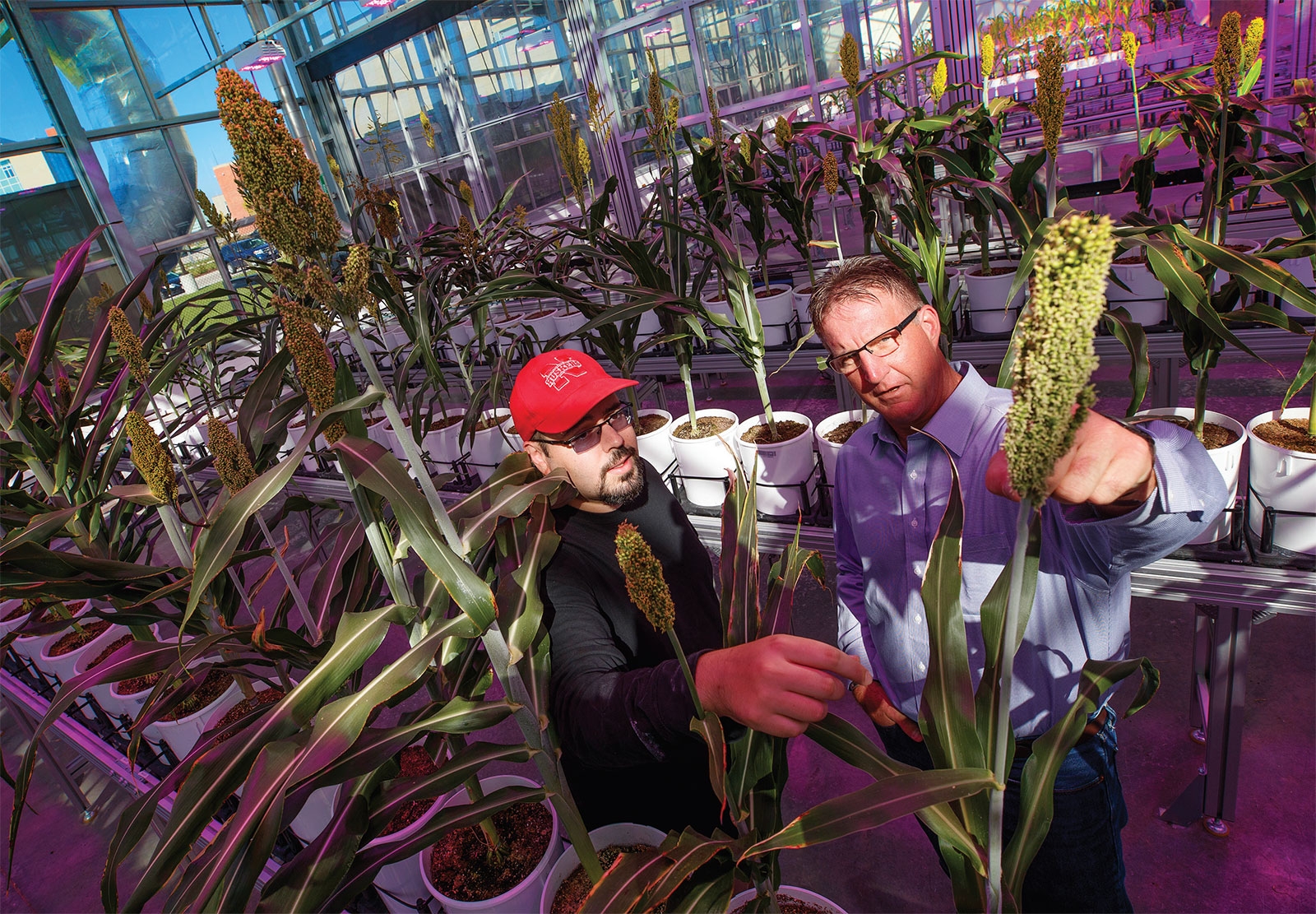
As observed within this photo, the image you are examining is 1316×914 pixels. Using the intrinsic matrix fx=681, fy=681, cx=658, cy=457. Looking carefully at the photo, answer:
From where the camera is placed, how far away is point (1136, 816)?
1.64 m

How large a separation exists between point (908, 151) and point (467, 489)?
159 centimetres

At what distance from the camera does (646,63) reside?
14.6 ft

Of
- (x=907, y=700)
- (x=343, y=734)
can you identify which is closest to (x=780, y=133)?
(x=907, y=700)

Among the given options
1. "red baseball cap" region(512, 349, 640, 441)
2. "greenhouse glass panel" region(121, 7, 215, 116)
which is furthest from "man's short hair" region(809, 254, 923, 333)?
"greenhouse glass panel" region(121, 7, 215, 116)

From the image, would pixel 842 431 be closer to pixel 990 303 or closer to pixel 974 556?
pixel 990 303

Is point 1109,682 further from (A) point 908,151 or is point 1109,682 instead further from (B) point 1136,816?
(A) point 908,151

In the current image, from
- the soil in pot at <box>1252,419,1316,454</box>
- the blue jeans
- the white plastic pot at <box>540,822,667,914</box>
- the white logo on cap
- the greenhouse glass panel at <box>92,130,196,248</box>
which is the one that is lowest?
the blue jeans

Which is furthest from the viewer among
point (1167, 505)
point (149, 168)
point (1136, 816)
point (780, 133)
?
point (149, 168)

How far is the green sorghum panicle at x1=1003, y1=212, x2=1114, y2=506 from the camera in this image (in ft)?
1.00

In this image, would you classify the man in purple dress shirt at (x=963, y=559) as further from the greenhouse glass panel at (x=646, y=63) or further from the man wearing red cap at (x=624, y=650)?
the greenhouse glass panel at (x=646, y=63)

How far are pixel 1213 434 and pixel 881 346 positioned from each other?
32.4 inches

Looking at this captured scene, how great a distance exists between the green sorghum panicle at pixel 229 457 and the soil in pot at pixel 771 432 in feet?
4.00

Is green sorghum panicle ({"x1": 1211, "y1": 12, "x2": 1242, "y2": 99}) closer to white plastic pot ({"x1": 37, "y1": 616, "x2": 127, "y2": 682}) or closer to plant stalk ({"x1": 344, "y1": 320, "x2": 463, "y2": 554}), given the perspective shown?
plant stalk ({"x1": 344, "y1": 320, "x2": 463, "y2": 554})

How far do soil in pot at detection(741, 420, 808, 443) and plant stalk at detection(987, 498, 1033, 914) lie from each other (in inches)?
49.8
